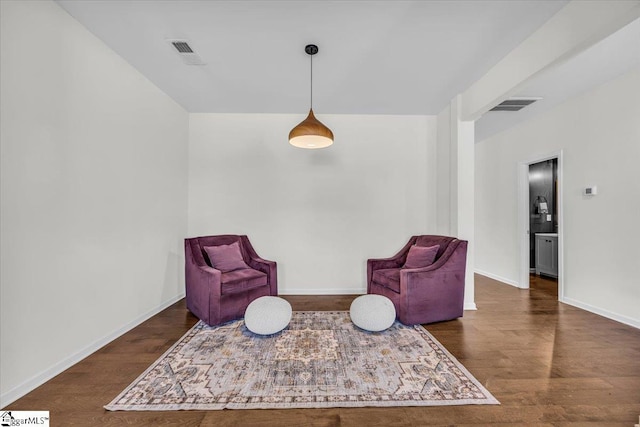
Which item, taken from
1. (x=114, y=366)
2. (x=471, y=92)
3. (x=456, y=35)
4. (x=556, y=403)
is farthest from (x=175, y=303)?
(x=471, y=92)

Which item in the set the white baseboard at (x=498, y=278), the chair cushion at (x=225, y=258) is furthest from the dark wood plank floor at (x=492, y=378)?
the white baseboard at (x=498, y=278)

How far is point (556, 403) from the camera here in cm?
186

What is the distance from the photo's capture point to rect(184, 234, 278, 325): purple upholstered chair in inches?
123

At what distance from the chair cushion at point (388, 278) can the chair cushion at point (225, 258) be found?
1.77 m

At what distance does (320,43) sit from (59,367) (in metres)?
3.51

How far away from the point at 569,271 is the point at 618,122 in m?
2.00

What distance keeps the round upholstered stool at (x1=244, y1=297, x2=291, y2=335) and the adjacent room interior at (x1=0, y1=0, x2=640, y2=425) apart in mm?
796

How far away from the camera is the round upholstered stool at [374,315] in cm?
287

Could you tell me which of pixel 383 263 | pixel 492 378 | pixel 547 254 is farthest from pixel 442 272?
pixel 547 254

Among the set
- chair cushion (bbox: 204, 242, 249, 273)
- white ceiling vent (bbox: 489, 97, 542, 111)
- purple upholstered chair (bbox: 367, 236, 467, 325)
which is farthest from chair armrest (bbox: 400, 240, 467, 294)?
white ceiling vent (bbox: 489, 97, 542, 111)

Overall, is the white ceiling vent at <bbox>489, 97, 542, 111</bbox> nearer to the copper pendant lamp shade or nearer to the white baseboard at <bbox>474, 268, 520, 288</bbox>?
the copper pendant lamp shade

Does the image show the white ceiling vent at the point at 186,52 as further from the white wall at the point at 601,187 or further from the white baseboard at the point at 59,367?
the white wall at the point at 601,187

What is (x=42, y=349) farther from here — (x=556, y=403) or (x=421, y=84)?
(x=421, y=84)

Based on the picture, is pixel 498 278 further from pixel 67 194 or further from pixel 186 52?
pixel 67 194
